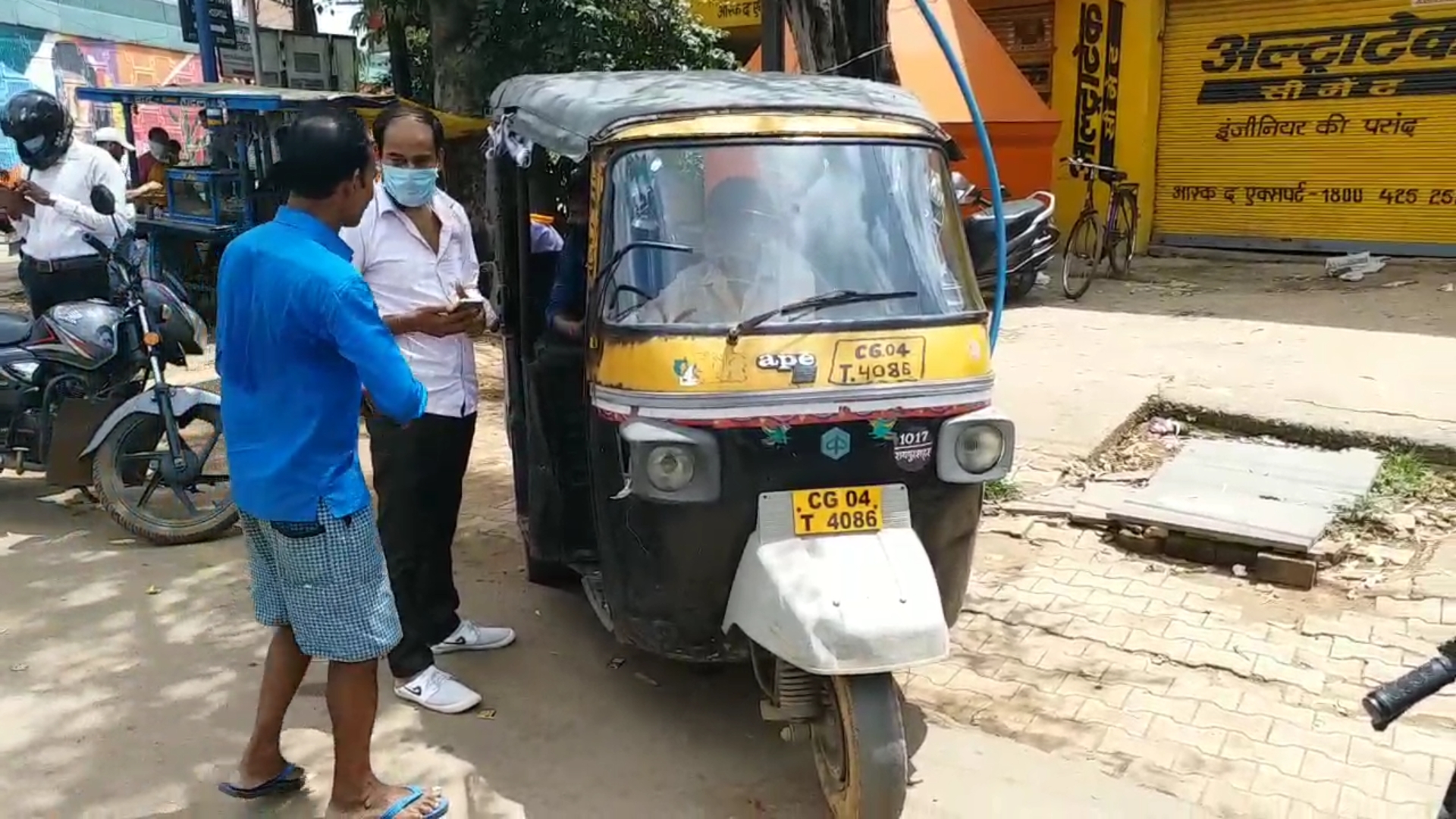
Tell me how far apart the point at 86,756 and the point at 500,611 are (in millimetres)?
1500

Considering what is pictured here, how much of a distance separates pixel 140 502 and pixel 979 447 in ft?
12.9

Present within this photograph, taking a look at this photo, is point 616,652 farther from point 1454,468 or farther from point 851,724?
point 1454,468

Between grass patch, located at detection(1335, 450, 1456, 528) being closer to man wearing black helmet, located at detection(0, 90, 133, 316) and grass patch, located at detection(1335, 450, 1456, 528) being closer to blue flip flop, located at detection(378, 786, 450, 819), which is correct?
blue flip flop, located at detection(378, 786, 450, 819)

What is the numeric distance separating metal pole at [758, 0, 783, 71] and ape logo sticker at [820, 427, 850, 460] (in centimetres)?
394

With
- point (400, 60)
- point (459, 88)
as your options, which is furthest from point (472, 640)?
point (400, 60)

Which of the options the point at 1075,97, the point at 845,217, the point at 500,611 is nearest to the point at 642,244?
the point at 845,217

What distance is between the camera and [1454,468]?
215 inches

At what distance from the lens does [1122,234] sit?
1138 centimetres

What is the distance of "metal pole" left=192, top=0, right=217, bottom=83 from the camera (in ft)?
42.4

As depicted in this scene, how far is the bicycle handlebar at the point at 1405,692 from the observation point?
1768mm

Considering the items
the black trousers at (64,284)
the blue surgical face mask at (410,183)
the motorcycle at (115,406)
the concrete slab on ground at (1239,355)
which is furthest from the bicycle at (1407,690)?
the black trousers at (64,284)

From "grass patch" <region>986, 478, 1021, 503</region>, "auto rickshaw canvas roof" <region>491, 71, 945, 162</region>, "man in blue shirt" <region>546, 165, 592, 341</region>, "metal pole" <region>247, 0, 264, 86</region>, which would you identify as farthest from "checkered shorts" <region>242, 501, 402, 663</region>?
"metal pole" <region>247, 0, 264, 86</region>

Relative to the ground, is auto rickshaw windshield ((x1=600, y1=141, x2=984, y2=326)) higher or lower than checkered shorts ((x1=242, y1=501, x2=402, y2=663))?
higher

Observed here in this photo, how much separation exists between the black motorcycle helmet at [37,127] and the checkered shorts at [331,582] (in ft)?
12.5
